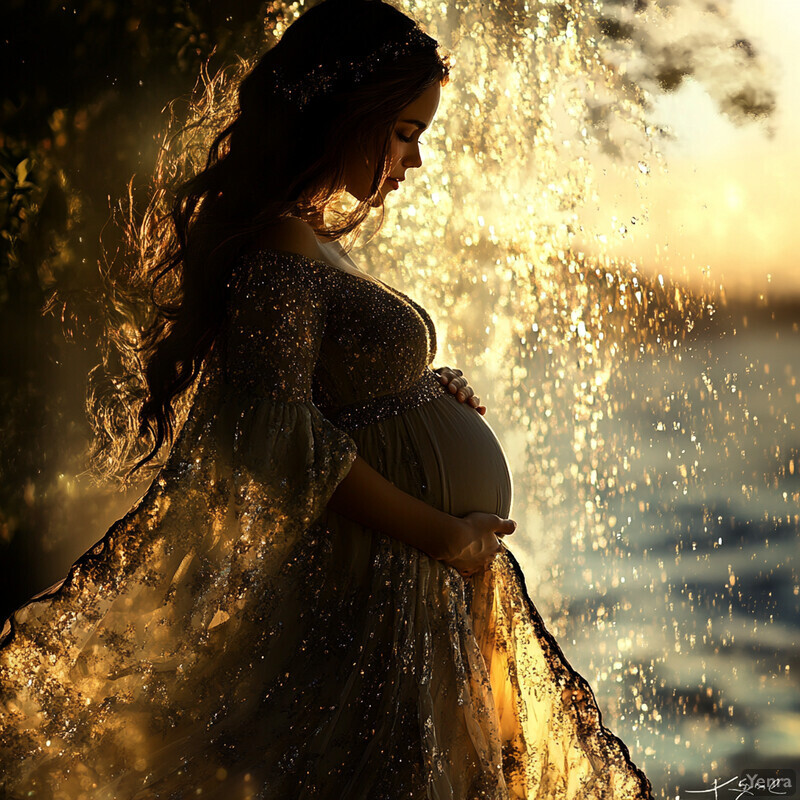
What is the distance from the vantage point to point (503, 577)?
1.43m

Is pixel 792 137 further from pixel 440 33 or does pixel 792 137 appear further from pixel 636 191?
pixel 440 33

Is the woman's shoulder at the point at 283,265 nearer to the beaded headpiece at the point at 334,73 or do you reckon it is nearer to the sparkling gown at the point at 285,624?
the sparkling gown at the point at 285,624

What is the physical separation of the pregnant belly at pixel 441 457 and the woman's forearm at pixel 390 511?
0.18 feet

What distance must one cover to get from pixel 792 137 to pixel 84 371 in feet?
7.18

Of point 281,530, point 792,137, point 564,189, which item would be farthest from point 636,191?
point 281,530

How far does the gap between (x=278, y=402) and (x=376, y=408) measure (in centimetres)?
21

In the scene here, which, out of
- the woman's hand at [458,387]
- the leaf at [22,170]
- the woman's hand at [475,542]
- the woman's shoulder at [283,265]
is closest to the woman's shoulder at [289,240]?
the woman's shoulder at [283,265]

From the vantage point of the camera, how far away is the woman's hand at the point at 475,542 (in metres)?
1.30

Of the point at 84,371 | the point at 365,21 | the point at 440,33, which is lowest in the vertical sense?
the point at 84,371

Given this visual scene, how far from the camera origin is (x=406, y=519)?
50.1 inches

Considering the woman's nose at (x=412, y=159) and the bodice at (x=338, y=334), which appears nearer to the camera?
the bodice at (x=338, y=334)

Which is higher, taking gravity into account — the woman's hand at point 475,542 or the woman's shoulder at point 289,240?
the woman's shoulder at point 289,240

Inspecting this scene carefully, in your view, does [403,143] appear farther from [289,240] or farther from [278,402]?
[278,402]

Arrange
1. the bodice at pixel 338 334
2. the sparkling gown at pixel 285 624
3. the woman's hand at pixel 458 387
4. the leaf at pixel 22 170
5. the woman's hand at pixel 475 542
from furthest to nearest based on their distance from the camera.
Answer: the leaf at pixel 22 170 < the woman's hand at pixel 458 387 < the woman's hand at pixel 475 542 < the bodice at pixel 338 334 < the sparkling gown at pixel 285 624
